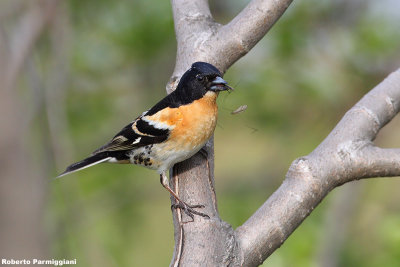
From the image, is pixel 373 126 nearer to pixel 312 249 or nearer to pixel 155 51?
pixel 312 249

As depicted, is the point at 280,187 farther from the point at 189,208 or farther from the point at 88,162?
the point at 88,162

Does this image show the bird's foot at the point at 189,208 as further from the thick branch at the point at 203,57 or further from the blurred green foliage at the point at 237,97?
the blurred green foliage at the point at 237,97

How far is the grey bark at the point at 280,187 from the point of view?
8.07 ft

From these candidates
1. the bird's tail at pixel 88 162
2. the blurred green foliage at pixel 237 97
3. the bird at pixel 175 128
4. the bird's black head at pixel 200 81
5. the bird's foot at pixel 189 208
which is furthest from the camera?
the blurred green foliage at pixel 237 97

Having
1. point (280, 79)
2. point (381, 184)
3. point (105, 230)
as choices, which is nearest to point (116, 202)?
point (105, 230)

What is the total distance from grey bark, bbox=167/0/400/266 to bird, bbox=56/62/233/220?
0.11m

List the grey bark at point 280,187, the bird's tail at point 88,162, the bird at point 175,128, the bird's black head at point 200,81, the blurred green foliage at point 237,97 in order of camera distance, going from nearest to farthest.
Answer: the grey bark at point 280,187 < the bird's black head at point 200,81 < the bird at point 175,128 < the bird's tail at point 88,162 < the blurred green foliage at point 237,97

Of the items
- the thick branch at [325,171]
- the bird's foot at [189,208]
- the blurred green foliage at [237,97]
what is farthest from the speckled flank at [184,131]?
the blurred green foliage at [237,97]

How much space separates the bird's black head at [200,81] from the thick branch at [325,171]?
82cm

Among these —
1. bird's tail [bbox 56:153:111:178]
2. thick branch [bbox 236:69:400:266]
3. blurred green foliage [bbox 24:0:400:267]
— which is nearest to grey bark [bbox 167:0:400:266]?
thick branch [bbox 236:69:400:266]

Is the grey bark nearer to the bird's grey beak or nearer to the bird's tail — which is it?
the bird's grey beak

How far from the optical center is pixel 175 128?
3.49 m

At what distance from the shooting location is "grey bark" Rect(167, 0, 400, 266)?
246cm

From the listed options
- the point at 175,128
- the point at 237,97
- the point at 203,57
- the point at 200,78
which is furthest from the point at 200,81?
the point at 237,97
